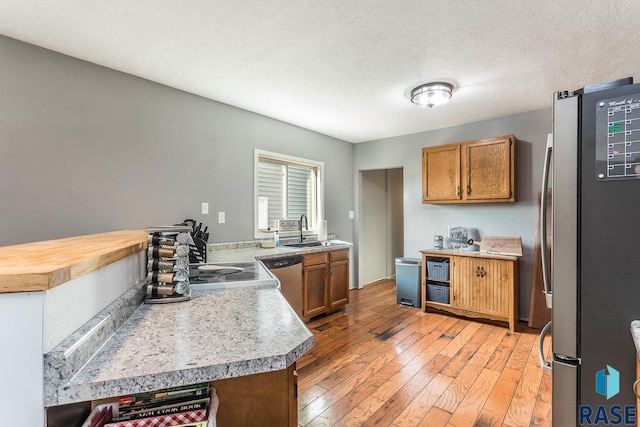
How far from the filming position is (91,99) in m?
2.23

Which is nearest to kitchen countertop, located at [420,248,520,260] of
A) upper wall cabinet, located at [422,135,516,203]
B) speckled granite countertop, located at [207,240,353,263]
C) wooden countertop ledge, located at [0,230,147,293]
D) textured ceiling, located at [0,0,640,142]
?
upper wall cabinet, located at [422,135,516,203]

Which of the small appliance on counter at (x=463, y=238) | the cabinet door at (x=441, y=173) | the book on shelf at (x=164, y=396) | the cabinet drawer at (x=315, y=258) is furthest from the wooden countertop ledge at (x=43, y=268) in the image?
the small appliance on counter at (x=463, y=238)

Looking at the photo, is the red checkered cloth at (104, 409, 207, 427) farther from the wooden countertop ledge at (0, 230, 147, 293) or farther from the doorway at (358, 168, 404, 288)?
the doorway at (358, 168, 404, 288)

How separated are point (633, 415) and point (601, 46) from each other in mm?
2261

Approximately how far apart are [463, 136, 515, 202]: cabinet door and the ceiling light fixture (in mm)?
1064

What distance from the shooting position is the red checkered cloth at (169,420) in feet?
2.36

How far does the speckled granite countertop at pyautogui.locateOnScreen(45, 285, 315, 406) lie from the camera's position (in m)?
0.66

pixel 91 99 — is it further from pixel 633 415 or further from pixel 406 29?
pixel 633 415

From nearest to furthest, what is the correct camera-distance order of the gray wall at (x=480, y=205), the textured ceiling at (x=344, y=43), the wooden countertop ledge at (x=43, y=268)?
the wooden countertop ledge at (x=43, y=268) → the textured ceiling at (x=344, y=43) → the gray wall at (x=480, y=205)

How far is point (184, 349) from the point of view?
31.9 inches

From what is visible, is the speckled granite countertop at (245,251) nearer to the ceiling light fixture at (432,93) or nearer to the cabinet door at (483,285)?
the cabinet door at (483,285)

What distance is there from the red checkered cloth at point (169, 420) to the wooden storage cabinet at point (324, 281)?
2.46 meters

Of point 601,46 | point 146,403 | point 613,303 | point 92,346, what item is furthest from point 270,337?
point 601,46

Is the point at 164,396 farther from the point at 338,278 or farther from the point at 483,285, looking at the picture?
the point at 483,285
